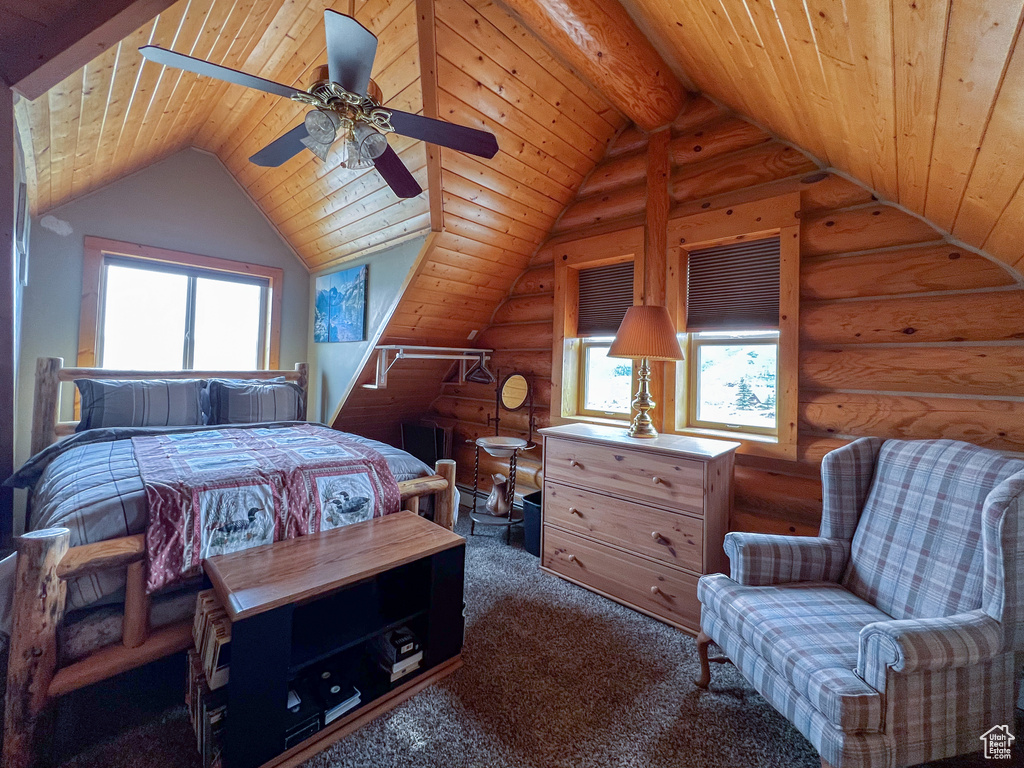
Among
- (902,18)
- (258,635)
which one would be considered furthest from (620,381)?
(258,635)

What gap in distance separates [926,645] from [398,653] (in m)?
1.66

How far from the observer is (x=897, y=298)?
2.05 metres

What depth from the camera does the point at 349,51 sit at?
146 cm

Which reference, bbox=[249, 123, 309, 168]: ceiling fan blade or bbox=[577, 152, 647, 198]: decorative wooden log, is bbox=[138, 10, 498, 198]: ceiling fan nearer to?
bbox=[249, 123, 309, 168]: ceiling fan blade

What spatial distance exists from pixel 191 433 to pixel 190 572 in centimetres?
140

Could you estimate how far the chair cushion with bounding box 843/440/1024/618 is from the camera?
4.57ft

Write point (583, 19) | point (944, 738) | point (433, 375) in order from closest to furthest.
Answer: point (944, 738) < point (583, 19) < point (433, 375)

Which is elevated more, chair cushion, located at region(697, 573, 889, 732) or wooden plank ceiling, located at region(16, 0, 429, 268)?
wooden plank ceiling, located at region(16, 0, 429, 268)

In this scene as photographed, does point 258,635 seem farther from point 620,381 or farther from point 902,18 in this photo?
point 620,381

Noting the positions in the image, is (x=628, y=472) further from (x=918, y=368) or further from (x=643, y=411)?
(x=918, y=368)

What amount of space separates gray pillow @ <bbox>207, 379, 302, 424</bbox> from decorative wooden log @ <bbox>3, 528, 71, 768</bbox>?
72.1 inches

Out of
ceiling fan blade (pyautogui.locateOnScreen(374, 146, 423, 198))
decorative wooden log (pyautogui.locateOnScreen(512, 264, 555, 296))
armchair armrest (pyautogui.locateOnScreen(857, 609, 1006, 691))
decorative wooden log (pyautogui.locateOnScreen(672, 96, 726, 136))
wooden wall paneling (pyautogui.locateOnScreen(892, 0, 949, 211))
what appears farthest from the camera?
decorative wooden log (pyautogui.locateOnScreen(512, 264, 555, 296))

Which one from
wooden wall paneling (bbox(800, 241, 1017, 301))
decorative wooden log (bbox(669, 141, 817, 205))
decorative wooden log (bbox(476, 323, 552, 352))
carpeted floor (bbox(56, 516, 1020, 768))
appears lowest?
A: carpeted floor (bbox(56, 516, 1020, 768))
